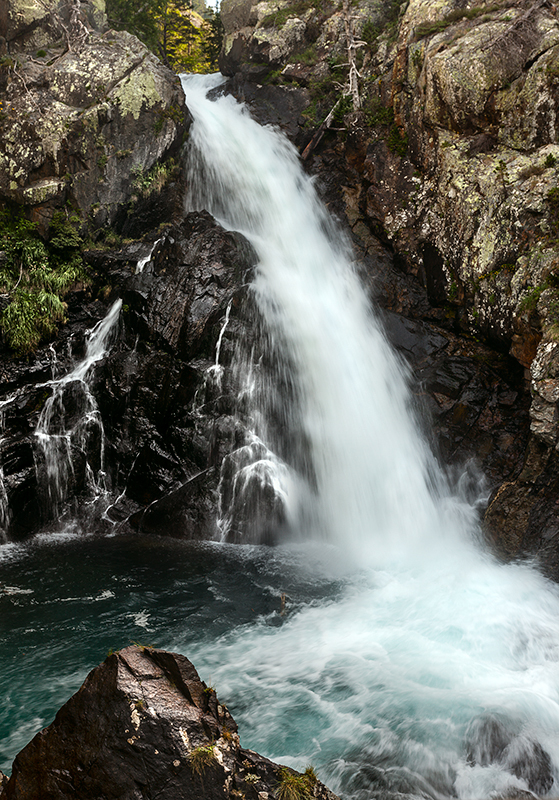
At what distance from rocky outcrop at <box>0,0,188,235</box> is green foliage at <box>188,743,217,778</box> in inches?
508

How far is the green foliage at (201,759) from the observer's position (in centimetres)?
357

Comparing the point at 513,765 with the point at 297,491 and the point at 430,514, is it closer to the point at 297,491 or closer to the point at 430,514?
the point at 430,514

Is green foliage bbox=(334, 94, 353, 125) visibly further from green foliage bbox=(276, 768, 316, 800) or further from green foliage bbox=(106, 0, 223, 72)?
green foliage bbox=(276, 768, 316, 800)

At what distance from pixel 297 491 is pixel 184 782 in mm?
7474

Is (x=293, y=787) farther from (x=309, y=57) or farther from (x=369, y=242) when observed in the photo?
(x=309, y=57)

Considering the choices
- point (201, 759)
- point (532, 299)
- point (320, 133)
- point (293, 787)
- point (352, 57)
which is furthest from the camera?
point (352, 57)

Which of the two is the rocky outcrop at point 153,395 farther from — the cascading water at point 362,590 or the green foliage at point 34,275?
the cascading water at point 362,590

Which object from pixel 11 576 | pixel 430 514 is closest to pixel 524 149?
pixel 430 514

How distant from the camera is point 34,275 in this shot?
12039mm

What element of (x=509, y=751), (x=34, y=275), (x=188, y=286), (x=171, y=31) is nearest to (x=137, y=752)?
(x=509, y=751)

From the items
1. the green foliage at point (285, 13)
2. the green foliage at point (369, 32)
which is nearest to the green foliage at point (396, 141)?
the green foliage at point (369, 32)

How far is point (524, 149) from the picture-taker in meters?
11.0

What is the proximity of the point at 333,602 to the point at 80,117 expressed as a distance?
1387 cm

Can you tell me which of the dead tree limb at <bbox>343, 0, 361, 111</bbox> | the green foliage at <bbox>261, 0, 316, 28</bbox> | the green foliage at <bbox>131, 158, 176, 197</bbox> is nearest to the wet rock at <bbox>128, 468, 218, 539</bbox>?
the green foliage at <bbox>131, 158, 176, 197</bbox>
